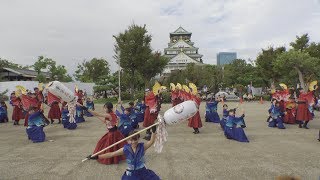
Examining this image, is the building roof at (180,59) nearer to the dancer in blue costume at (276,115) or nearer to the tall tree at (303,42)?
the tall tree at (303,42)

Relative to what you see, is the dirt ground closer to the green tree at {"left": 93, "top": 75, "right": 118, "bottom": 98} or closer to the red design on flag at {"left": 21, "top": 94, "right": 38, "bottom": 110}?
the red design on flag at {"left": 21, "top": 94, "right": 38, "bottom": 110}

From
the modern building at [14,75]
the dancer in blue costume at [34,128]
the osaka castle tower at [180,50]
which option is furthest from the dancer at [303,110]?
the osaka castle tower at [180,50]

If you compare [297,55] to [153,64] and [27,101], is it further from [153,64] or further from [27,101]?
[27,101]

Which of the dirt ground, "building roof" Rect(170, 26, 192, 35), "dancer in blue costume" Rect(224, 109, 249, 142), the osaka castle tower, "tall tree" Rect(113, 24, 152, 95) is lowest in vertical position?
the dirt ground

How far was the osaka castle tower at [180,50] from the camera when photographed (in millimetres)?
66681

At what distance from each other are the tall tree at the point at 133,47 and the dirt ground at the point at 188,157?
2156 centimetres

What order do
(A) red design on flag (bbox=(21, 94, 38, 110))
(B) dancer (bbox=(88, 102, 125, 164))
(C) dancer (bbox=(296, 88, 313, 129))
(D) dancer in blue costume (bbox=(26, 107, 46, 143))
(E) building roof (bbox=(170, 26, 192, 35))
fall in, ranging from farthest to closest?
(E) building roof (bbox=(170, 26, 192, 35)) < (A) red design on flag (bbox=(21, 94, 38, 110)) < (C) dancer (bbox=(296, 88, 313, 129)) < (D) dancer in blue costume (bbox=(26, 107, 46, 143)) < (B) dancer (bbox=(88, 102, 125, 164))

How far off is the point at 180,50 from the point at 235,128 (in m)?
65.1

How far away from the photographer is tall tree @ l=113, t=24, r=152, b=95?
34.1 meters

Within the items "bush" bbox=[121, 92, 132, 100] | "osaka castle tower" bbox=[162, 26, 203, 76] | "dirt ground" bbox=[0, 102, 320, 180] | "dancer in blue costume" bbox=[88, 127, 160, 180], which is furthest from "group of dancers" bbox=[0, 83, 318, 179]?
"osaka castle tower" bbox=[162, 26, 203, 76]

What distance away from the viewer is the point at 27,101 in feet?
51.0

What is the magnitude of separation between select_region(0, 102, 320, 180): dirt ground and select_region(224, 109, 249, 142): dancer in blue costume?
271 millimetres

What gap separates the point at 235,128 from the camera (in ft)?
37.4

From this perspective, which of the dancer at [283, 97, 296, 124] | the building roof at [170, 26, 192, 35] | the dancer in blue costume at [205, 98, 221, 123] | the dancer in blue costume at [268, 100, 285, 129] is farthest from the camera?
the building roof at [170, 26, 192, 35]
